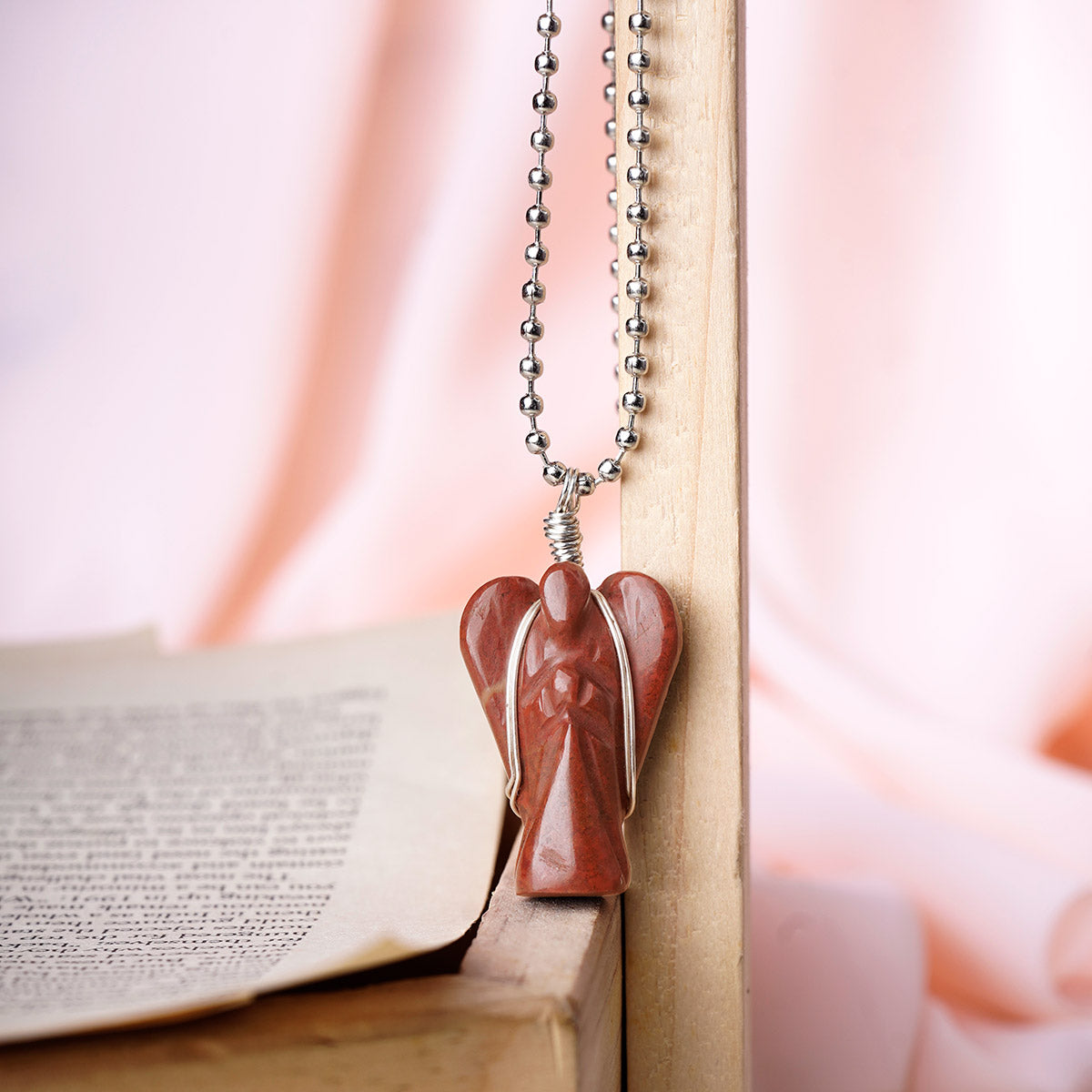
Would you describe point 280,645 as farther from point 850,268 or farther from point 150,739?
point 850,268

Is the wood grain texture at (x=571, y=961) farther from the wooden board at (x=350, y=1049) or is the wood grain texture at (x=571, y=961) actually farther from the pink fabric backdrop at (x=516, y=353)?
the pink fabric backdrop at (x=516, y=353)

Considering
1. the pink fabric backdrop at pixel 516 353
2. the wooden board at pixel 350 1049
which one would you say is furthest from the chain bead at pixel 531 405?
the pink fabric backdrop at pixel 516 353

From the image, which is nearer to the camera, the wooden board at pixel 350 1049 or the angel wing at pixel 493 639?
the wooden board at pixel 350 1049

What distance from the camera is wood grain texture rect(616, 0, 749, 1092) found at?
405 millimetres

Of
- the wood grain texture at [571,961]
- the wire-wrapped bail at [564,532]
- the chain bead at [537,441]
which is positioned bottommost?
the wood grain texture at [571,961]

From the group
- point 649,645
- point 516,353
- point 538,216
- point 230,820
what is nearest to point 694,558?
point 649,645

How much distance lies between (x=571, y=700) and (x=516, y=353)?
0.69 m

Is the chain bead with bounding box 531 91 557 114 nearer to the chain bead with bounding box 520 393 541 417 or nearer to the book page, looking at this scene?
the chain bead with bounding box 520 393 541 417

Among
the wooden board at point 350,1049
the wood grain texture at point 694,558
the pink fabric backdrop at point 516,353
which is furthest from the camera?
the pink fabric backdrop at point 516,353

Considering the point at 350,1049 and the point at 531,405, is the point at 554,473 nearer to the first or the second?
the point at 531,405

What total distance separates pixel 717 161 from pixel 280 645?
1.38 feet

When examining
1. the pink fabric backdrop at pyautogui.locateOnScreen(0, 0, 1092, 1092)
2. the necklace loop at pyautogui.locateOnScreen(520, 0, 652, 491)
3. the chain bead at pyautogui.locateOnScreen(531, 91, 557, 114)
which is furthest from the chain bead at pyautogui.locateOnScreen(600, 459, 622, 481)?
the pink fabric backdrop at pyautogui.locateOnScreen(0, 0, 1092, 1092)

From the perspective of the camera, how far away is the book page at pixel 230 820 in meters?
0.37

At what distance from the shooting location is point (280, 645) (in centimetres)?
71
